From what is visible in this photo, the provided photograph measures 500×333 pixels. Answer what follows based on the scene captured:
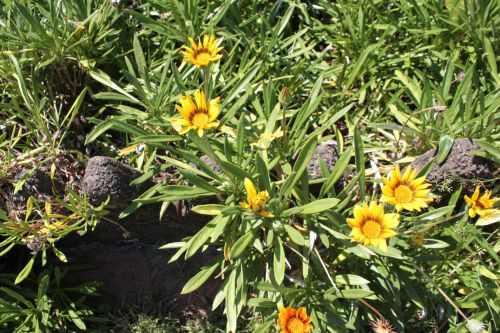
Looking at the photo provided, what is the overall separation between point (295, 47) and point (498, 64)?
0.86 meters

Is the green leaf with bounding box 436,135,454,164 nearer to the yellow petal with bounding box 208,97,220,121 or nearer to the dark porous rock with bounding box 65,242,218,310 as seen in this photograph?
the yellow petal with bounding box 208,97,220,121

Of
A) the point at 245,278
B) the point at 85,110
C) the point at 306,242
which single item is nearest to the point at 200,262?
the point at 245,278

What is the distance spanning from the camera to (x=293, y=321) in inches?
66.4

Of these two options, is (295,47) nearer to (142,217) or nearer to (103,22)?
(103,22)

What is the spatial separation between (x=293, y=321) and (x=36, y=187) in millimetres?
1080

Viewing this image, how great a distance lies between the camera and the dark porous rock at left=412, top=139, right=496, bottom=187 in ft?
6.40

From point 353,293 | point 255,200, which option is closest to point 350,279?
point 353,293

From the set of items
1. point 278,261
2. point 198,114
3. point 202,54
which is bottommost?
point 278,261

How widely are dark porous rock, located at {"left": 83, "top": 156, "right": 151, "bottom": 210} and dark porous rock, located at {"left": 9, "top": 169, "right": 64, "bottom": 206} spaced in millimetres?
185

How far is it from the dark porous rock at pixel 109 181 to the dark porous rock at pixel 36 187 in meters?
0.19

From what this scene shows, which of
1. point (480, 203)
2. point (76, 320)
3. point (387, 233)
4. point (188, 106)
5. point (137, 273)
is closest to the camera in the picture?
point (387, 233)

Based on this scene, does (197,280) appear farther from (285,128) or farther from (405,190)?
(405,190)

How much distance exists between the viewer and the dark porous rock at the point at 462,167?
6.40ft

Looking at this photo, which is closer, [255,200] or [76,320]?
[255,200]
